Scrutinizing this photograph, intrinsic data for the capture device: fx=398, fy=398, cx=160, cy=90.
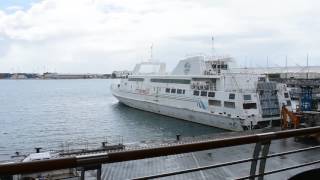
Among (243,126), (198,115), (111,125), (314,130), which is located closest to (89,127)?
(111,125)

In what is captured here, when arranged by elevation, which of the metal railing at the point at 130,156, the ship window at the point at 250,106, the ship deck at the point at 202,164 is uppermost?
the metal railing at the point at 130,156

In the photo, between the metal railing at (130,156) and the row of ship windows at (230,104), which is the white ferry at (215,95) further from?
the metal railing at (130,156)

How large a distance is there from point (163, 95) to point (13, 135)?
18.4 metres

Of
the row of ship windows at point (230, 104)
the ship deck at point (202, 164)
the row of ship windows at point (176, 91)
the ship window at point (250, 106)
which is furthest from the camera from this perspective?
the row of ship windows at point (176, 91)

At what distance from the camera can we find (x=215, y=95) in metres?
41.7

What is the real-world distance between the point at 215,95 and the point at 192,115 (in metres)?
4.59

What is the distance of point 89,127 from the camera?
46875mm

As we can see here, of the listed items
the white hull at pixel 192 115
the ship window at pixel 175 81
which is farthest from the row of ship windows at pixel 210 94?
the ship window at pixel 175 81

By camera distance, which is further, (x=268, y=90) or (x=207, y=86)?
(x=207, y=86)

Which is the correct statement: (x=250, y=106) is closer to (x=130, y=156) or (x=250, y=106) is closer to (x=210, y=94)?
(x=210, y=94)

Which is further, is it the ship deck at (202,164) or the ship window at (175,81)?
the ship window at (175,81)

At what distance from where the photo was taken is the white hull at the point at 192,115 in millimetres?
39562

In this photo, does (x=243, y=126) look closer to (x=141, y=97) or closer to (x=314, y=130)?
(x=141, y=97)

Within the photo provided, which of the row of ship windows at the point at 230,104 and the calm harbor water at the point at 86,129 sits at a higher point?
the row of ship windows at the point at 230,104
